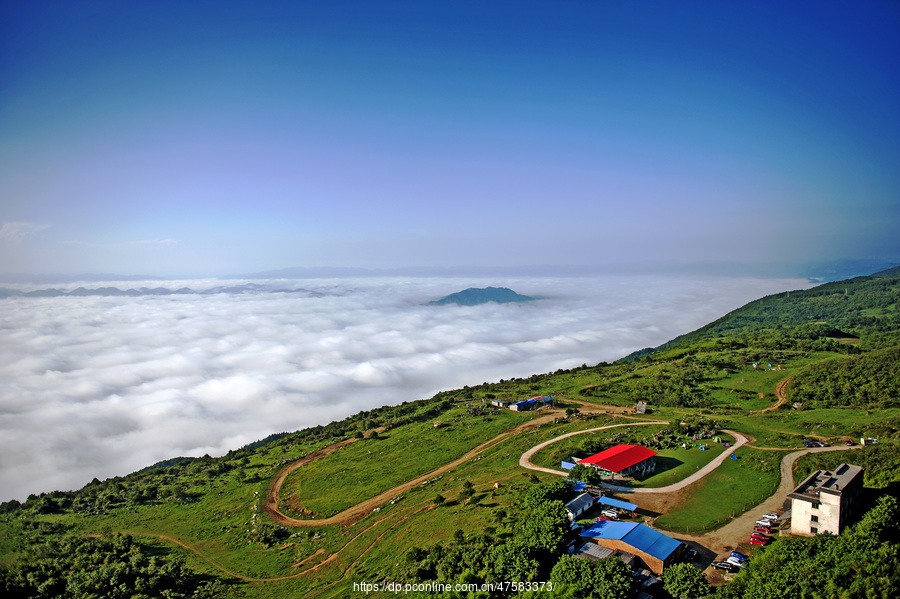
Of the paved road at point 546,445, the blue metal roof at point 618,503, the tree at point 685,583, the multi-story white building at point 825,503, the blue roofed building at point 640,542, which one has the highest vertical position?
the multi-story white building at point 825,503

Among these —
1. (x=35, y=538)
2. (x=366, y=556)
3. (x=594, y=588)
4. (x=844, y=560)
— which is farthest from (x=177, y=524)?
(x=844, y=560)

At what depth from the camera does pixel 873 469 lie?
3681 cm

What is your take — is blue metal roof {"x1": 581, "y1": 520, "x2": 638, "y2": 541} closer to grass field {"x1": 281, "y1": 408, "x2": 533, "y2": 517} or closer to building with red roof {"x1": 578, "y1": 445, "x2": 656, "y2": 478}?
building with red roof {"x1": 578, "y1": 445, "x2": 656, "y2": 478}

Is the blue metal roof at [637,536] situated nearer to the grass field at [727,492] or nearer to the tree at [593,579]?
the grass field at [727,492]

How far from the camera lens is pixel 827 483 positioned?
3111cm

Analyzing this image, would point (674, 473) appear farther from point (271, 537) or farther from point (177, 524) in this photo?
point (177, 524)

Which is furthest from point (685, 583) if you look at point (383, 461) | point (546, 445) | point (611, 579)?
point (383, 461)

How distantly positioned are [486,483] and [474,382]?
8171cm

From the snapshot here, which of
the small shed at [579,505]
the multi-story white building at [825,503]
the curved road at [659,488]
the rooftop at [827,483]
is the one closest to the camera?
the multi-story white building at [825,503]

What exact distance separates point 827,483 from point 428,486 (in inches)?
1500

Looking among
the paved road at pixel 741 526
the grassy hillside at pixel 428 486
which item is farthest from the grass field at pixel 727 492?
the paved road at pixel 741 526

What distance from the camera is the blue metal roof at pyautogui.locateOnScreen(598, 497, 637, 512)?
3709 centimetres

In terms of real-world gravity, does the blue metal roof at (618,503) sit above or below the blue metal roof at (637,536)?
below

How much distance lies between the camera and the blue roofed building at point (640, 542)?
28859 millimetres
